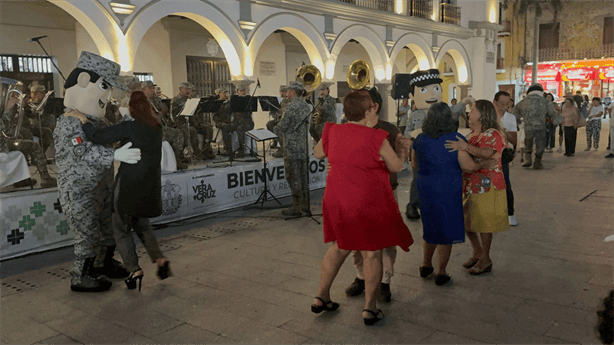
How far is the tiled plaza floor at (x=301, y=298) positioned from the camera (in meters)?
3.33

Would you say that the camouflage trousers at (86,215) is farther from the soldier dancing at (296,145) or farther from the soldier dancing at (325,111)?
the soldier dancing at (325,111)

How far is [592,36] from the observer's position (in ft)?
100

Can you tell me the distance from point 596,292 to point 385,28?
13.9 m

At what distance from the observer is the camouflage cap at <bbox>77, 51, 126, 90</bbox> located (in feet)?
13.7

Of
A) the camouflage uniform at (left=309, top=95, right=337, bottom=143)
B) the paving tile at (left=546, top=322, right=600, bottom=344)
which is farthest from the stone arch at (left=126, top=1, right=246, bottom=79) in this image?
the paving tile at (left=546, top=322, right=600, bottom=344)

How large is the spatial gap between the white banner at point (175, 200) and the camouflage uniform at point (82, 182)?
1.47 metres

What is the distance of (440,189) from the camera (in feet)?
12.9

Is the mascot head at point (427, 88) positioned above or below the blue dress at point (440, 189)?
above

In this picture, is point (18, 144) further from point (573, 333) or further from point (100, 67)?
point (573, 333)

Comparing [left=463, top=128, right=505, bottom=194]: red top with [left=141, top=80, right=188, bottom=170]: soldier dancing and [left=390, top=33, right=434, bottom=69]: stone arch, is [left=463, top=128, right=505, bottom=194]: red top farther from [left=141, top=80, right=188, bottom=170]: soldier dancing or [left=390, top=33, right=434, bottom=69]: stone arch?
[left=390, top=33, right=434, bottom=69]: stone arch

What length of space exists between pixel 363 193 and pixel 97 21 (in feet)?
26.3

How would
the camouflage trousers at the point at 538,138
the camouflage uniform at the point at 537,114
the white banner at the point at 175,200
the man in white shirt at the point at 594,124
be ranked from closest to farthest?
Answer: the white banner at the point at 175,200, the camouflage uniform at the point at 537,114, the camouflage trousers at the point at 538,138, the man in white shirt at the point at 594,124

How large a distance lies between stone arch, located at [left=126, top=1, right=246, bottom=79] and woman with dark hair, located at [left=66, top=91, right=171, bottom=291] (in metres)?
6.69

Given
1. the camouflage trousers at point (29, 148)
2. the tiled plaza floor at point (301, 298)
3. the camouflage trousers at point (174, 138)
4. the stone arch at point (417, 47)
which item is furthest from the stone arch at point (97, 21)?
the stone arch at point (417, 47)
